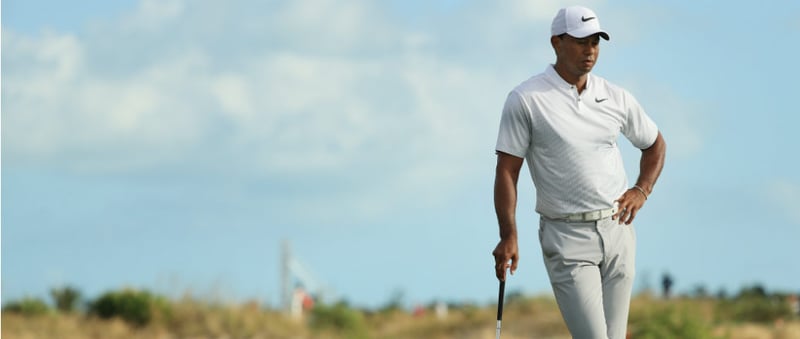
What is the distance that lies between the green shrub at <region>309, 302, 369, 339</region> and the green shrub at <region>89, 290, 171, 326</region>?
2.55 m

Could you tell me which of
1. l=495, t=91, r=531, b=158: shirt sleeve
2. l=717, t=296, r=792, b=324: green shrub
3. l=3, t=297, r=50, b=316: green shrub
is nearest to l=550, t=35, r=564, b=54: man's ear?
l=495, t=91, r=531, b=158: shirt sleeve

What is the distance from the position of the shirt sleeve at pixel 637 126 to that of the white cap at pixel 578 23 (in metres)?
0.57

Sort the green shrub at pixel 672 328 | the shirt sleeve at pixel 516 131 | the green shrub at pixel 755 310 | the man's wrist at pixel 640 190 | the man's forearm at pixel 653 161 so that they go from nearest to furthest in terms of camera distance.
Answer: the shirt sleeve at pixel 516 131
the man's wrist at pixel 640 190
the man's forearm at pixel 653 161
the green shrub at pixel 672 328
the green shrub at pixel 755 310

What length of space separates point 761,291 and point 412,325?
664 centimetres

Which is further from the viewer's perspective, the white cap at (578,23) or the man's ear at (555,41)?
the man's ear at (555,41)

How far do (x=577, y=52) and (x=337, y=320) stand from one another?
1539 centimetres

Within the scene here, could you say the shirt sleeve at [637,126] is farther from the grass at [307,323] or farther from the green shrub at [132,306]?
the green shrub at [132,306]

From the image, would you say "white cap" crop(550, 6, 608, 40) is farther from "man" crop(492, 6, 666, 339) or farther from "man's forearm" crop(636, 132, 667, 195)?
"man's forearm" crop(636, 132, 667, 195)

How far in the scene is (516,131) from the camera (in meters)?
6.27

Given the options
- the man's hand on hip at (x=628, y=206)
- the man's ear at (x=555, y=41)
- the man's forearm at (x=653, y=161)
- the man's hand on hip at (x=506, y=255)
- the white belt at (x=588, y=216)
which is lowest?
the man's hand on hip at (x=506, y=255)

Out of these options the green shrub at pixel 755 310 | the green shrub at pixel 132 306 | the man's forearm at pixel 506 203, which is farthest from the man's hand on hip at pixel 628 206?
the green shrub at pixel 755 310

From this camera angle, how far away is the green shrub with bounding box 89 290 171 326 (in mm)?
20312

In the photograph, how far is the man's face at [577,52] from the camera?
623cm

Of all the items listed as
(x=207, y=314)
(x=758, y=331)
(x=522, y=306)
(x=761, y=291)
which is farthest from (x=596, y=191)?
(x=761, y=291)
